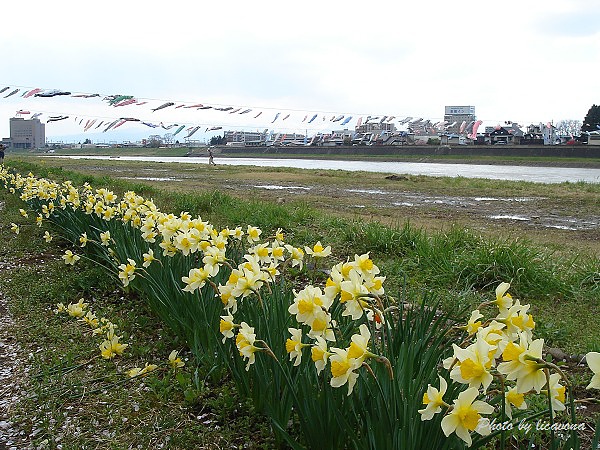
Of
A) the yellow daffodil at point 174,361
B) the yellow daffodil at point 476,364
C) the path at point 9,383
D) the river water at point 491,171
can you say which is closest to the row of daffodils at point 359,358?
the yellow daffodil at point 476,364

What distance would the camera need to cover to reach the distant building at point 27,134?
9625 centimetres

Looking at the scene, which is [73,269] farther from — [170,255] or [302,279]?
[170,255]

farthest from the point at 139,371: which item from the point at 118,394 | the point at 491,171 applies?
the point at 491,171

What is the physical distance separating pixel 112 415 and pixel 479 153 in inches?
2215

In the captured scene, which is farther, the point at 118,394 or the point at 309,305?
the point at 118,394

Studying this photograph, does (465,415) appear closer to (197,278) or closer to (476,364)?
(476,364)

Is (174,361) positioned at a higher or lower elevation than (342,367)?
lower

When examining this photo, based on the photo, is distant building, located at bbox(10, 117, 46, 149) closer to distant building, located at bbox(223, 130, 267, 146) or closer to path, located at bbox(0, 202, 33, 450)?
distant building, located at bbox(223, 130, 267, 146)

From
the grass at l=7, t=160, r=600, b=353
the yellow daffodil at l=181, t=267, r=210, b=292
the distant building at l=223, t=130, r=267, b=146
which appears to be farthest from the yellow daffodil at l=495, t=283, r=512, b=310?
the distant building at l=223, t=130, r=267, b=146

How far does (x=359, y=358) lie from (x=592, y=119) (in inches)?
3428

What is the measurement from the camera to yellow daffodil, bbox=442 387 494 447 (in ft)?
4.12

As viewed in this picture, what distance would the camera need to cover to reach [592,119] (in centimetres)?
7738

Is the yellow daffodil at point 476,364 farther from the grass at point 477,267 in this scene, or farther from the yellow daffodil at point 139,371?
the grass at point 477,267

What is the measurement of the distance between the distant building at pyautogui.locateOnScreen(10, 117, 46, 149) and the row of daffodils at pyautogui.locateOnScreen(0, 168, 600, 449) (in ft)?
340
